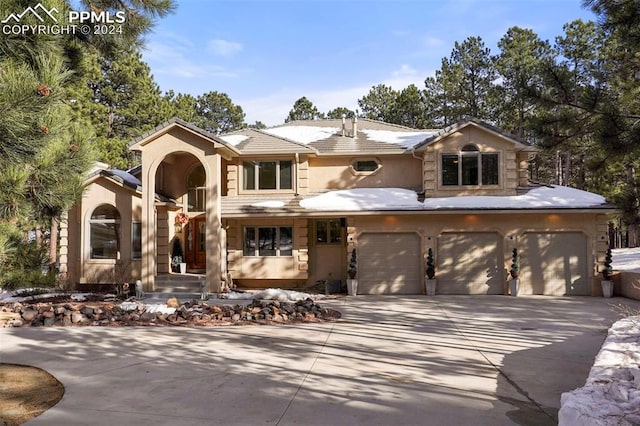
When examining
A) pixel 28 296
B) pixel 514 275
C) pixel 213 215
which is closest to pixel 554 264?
pixel 514 275

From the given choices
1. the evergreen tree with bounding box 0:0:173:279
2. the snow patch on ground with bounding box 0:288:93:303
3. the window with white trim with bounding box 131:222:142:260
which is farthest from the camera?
the window with white trim with bounding box 131:222:142:260

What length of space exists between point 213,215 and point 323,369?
1020 cm

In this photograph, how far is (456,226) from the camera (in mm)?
15953

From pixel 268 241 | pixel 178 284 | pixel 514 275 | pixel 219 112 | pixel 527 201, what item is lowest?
pixel 178 284

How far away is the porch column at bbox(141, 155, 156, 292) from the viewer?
15297 mm

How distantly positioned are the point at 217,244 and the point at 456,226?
834 centimetres

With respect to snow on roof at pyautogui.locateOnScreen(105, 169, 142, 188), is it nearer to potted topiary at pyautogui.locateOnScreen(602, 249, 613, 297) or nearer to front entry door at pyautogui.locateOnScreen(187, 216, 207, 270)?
front entry door at pyautogui.locateOnScreen(187, 216, 207, 270)

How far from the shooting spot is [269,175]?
17516mm

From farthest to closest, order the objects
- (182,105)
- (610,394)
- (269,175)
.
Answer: (182,105)
(269,175)
(610,394)

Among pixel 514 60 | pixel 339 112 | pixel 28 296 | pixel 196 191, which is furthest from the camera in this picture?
pixel 339 112

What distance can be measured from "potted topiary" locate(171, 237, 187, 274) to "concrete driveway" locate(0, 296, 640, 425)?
23.8ft

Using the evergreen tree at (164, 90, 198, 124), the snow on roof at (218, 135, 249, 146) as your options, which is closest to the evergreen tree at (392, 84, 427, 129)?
the evergreen tree at (164, 90, 198, 124)

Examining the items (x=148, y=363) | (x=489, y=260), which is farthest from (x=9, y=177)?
(x=489, y=260)

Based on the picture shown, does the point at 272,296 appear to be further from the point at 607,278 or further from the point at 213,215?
the point at 607,278
